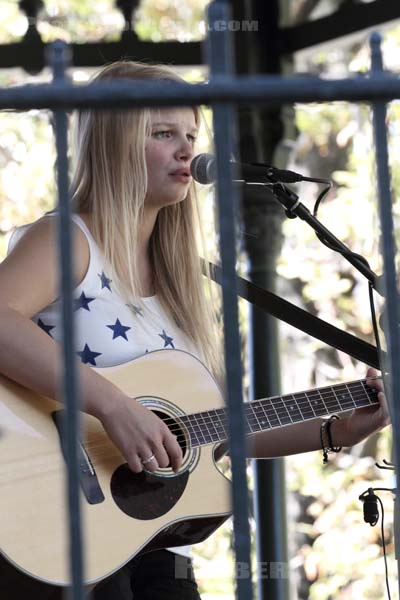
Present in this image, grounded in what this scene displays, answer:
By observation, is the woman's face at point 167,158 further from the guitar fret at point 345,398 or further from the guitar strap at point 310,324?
the guitar fret at point 345,398

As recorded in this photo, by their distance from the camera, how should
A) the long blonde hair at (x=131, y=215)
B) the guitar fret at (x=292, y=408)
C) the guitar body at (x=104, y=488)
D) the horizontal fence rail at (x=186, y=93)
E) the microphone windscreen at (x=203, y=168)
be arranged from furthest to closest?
the guitar fret at (x=292, y=408), the long blonde hair at (x=131, y=215), the microphone windscreen at (x=203, y=168), the guitar body at (x=104, y=488), the horizontal fence rail at (x=186, y=93)

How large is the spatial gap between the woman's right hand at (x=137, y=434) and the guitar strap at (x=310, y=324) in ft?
1.22

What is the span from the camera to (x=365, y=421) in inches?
85.9

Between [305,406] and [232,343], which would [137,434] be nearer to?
[305,406]

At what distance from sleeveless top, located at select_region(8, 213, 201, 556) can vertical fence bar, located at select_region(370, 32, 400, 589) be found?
1.01 metres

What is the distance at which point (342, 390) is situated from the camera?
219cm

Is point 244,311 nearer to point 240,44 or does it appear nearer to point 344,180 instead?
point 240,44

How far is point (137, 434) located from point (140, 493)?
13cm

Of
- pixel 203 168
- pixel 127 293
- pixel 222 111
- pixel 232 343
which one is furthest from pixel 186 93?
pixel 127 293

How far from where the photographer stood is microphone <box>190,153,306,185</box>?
197cm

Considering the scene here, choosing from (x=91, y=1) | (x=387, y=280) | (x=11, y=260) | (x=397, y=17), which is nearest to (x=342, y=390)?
(x=11, y=260)

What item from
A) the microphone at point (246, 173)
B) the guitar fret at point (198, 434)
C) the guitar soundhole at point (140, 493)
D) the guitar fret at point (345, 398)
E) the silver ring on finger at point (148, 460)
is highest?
the microphone at point (246, 173)

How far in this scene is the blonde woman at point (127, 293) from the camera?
1.89 meters

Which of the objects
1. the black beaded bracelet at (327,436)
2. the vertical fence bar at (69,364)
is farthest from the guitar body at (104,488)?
the vertical fence bar at (69,364)
